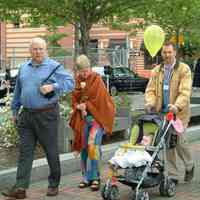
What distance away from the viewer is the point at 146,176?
6918 mm

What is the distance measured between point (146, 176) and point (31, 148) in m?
1.44

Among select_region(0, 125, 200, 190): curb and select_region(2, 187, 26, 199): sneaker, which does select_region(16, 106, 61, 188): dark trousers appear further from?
select_region(0, 125, 200, 190): curb

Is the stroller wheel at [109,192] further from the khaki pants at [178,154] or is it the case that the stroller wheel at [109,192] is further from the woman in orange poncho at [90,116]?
the khaki pants at [178,154]

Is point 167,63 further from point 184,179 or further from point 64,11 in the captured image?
point 64,11

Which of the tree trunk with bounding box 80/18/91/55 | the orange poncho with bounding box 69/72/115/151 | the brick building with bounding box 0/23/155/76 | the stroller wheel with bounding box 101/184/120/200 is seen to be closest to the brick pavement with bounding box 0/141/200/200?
the stroller wheel with bounding box 101/184/120/200

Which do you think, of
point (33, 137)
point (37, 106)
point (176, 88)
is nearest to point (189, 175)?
point (176, 88)

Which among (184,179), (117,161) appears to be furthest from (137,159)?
(184,179)

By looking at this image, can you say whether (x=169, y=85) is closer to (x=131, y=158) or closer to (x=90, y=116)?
(x=90, y=116)

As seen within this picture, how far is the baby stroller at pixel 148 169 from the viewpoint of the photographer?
6758 millimetres

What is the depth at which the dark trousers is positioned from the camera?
716 cm

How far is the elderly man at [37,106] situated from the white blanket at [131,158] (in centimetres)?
95

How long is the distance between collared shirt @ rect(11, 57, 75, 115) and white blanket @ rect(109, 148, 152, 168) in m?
1.08

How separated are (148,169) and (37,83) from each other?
5.42 ft

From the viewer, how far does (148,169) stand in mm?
6918
